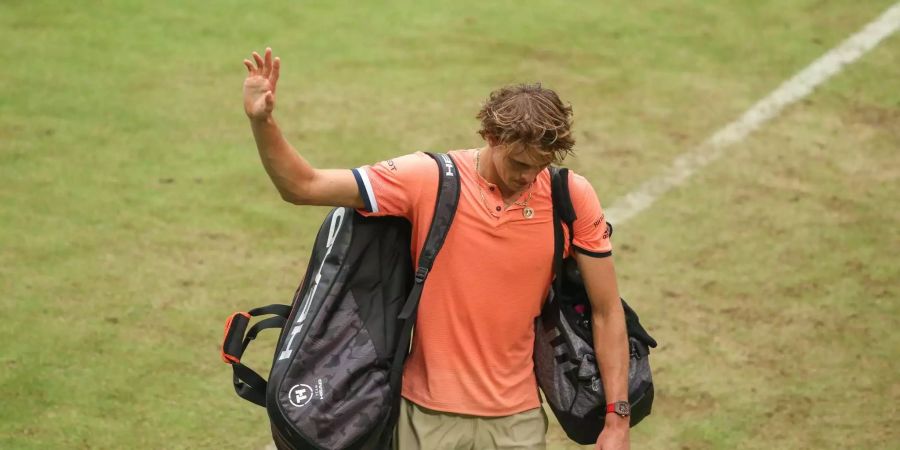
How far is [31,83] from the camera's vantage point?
35.4 feet

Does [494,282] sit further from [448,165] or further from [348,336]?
[348,336]

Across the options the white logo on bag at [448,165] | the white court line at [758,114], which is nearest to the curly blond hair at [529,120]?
the white logo on bag at [448,165]

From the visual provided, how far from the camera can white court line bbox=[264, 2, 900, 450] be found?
9742mm

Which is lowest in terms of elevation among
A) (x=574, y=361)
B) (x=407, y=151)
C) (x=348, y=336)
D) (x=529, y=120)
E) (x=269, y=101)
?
(x=407, y=151)

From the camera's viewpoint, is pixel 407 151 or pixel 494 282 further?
pixel 407 151

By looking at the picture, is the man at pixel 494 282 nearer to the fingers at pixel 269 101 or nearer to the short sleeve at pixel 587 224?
the short sleeve at pixel 587 224

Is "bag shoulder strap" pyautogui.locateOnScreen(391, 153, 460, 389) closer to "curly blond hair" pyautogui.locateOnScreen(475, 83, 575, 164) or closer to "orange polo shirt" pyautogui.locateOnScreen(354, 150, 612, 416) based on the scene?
"orange polo shirt" pyautogui.locateOnScreen(354, 150, 612, 416)

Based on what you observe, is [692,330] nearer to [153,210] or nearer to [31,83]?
[153,210]

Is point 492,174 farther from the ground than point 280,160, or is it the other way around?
point 280,160

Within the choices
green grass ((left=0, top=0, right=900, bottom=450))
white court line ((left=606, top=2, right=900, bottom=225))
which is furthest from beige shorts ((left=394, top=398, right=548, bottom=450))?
white court line ((left=606, top=2, right=900, bottom=225))

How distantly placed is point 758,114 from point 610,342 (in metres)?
6.37

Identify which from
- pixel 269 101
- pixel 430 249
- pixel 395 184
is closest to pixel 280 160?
pixel 269 101

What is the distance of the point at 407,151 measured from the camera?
10.2 m

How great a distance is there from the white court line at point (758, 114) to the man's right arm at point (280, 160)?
4.86m
